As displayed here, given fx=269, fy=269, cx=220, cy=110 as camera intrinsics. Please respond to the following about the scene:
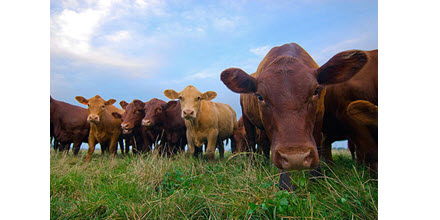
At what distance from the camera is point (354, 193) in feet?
7.16

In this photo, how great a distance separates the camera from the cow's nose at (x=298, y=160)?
6.09 feet

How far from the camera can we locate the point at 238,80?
2668mm

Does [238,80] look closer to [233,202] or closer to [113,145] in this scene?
[233,202]

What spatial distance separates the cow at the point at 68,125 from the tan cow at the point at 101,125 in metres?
0.58

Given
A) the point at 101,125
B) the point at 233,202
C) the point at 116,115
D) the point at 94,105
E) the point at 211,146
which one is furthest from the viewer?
the point at 116,115

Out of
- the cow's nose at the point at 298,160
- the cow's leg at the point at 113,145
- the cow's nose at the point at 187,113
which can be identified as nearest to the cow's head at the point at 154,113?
the cow's leg at the point at 113,145

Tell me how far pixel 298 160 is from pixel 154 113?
17.9 feet

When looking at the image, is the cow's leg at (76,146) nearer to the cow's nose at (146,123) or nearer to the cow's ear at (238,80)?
the cow's nose at (146,123)

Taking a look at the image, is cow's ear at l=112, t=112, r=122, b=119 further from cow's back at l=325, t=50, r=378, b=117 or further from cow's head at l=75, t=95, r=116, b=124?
cow's back at l=325, t=50, r=378, b=117

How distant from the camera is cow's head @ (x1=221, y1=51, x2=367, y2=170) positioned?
1.95m

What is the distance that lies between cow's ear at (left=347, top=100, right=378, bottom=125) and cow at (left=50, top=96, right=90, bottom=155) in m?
7.01

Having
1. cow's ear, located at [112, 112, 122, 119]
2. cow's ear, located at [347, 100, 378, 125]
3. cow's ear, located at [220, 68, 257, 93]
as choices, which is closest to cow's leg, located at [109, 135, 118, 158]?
cow's ear, located at [112, 112, 122, 119]

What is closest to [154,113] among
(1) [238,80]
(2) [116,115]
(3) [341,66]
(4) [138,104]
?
(4) [138,104]
